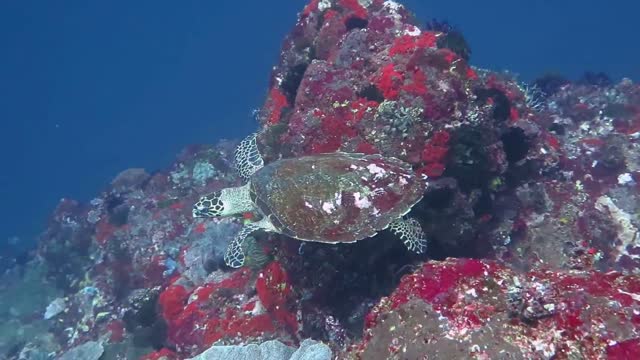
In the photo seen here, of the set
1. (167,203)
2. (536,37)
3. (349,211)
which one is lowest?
(349,211)

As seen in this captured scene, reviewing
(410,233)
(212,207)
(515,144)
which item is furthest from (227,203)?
(515,144)

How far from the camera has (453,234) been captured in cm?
769

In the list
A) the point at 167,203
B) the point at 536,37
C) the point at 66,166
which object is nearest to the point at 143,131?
the point at 66,166

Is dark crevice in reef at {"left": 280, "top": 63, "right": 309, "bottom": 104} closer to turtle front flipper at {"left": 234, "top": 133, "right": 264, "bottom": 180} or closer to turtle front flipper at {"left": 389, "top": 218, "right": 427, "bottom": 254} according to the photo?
turtle front flipper at {"left": 234, "top": 133, "right": 264, "bottom": 180}

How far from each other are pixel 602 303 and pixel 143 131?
98586mm

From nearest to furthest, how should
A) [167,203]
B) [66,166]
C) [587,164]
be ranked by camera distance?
1. [587,164]
2. [167,203]
3. [66,166]

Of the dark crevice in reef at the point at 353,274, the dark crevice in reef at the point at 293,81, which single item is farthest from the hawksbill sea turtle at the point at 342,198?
the dark crevice in reef at the point at 293,81

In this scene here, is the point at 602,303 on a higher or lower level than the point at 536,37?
lower

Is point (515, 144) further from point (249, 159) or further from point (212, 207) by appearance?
point (212, 207)

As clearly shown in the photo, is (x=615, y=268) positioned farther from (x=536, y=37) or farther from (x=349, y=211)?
(x=536, y=37)

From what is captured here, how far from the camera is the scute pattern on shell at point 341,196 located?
266 inches

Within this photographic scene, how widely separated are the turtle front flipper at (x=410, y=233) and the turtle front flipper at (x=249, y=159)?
3596 millimetres

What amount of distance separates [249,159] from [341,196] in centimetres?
334

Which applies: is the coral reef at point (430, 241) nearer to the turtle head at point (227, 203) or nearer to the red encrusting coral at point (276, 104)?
the red encrusting coral at point (276, 104)
